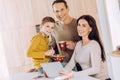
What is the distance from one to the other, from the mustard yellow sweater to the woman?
0.57 ft

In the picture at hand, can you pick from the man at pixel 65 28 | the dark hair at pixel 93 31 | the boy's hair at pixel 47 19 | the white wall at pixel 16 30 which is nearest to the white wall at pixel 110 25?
the dark hair at pixel 93 31

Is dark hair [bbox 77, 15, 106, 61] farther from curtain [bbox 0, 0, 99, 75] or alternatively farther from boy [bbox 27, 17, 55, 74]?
boy [bbox 27, 17, 55, 74]

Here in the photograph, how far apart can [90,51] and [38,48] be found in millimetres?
324

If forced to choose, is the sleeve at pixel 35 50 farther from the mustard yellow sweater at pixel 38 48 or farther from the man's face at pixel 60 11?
the man's face at pixel 60 11

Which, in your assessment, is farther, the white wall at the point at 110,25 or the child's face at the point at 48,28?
the child's face at the point at 48,28

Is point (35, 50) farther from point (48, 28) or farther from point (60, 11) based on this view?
point (60, 11)

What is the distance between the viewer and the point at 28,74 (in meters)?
1.68

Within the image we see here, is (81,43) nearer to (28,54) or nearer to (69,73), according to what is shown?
(69,73)

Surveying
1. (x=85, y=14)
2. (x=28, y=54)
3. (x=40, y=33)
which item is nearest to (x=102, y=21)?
(x=85, y=14)

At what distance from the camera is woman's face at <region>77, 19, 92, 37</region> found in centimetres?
155

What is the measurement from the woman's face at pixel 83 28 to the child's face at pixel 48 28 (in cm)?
16

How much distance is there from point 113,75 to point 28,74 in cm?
51

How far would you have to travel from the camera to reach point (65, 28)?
1592 millimetres

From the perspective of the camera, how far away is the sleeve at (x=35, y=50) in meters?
1.66
